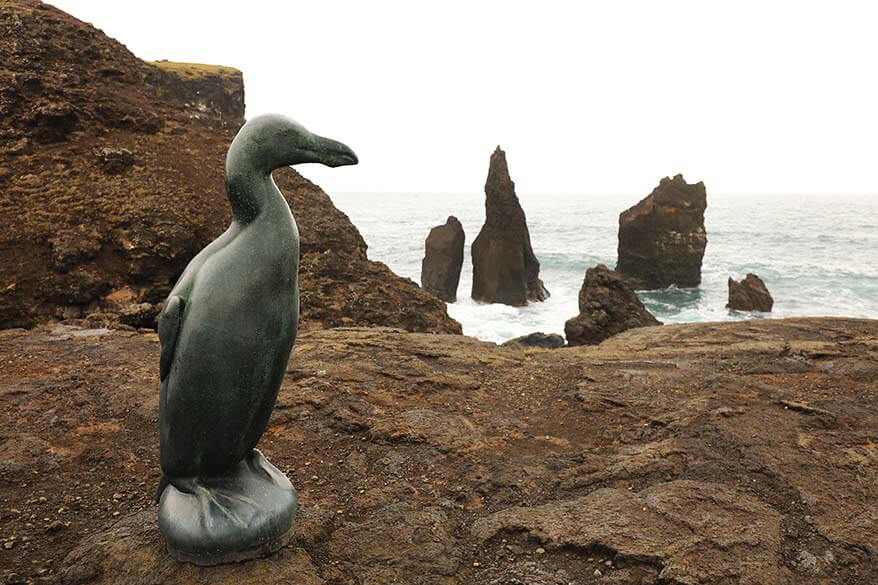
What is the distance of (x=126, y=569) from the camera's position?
3295 mm

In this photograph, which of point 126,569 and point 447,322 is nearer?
point 126,569

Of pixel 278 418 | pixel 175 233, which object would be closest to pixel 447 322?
pixel 175 233

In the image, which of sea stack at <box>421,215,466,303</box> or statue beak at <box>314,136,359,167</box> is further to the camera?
sea stack at <box>421,215,466,303</box>

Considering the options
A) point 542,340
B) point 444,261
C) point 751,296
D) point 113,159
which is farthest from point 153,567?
point 751,296

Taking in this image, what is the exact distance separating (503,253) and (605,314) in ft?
50.7

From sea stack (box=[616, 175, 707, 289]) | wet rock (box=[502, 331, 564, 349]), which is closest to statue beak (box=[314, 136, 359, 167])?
wet rock (box=[502, 331, 564, 349])

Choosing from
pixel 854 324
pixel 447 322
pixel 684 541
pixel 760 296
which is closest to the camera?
pixel 684 541

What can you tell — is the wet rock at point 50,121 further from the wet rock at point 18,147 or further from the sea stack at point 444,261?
the sea stack at point 444,261

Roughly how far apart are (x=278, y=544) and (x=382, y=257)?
146 ft

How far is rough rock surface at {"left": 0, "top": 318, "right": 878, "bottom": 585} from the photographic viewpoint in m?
3.54

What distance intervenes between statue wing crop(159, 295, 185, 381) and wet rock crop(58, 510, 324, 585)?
1118 millimetres

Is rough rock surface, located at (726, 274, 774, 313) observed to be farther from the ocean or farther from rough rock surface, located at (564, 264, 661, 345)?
rough rock surface, located at (564, 264, 661, 345)

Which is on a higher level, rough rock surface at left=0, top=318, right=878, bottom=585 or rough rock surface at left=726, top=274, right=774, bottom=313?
rough rock surface at left=0, top=318, right=878, bottom=585

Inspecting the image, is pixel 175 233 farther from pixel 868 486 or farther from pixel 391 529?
pixel 868 486
